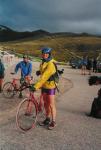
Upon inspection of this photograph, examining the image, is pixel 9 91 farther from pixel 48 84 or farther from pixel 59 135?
pixel 59 135

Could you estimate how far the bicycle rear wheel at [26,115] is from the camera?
35.4ft

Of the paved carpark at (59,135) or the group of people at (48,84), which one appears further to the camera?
the group of people at (48,84)

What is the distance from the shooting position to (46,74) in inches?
428

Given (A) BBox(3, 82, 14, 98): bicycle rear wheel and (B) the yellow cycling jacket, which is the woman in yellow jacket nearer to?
(B) the yellow cycling jacket

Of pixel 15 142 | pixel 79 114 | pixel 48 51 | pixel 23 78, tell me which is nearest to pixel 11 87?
pixel 23 78

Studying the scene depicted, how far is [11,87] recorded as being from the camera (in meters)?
19.0

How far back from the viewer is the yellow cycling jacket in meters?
10.8

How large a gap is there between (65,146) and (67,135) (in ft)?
3.96

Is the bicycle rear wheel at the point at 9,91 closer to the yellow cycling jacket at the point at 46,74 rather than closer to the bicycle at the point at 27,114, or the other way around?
the bicycle at the point at 27,114

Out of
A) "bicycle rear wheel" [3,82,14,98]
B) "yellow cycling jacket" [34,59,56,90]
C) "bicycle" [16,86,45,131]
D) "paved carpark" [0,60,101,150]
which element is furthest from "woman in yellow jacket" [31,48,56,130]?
"bicycle rear wheel" [3,82,14,98]

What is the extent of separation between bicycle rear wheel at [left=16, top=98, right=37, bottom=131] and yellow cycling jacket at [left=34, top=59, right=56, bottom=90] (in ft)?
2.05

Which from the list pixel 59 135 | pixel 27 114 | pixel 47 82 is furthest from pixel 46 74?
pixel 59 135

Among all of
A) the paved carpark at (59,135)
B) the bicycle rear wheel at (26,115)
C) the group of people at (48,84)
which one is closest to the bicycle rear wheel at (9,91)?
the paved carpark at (59,135)

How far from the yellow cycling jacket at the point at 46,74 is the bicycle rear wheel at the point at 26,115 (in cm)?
63
